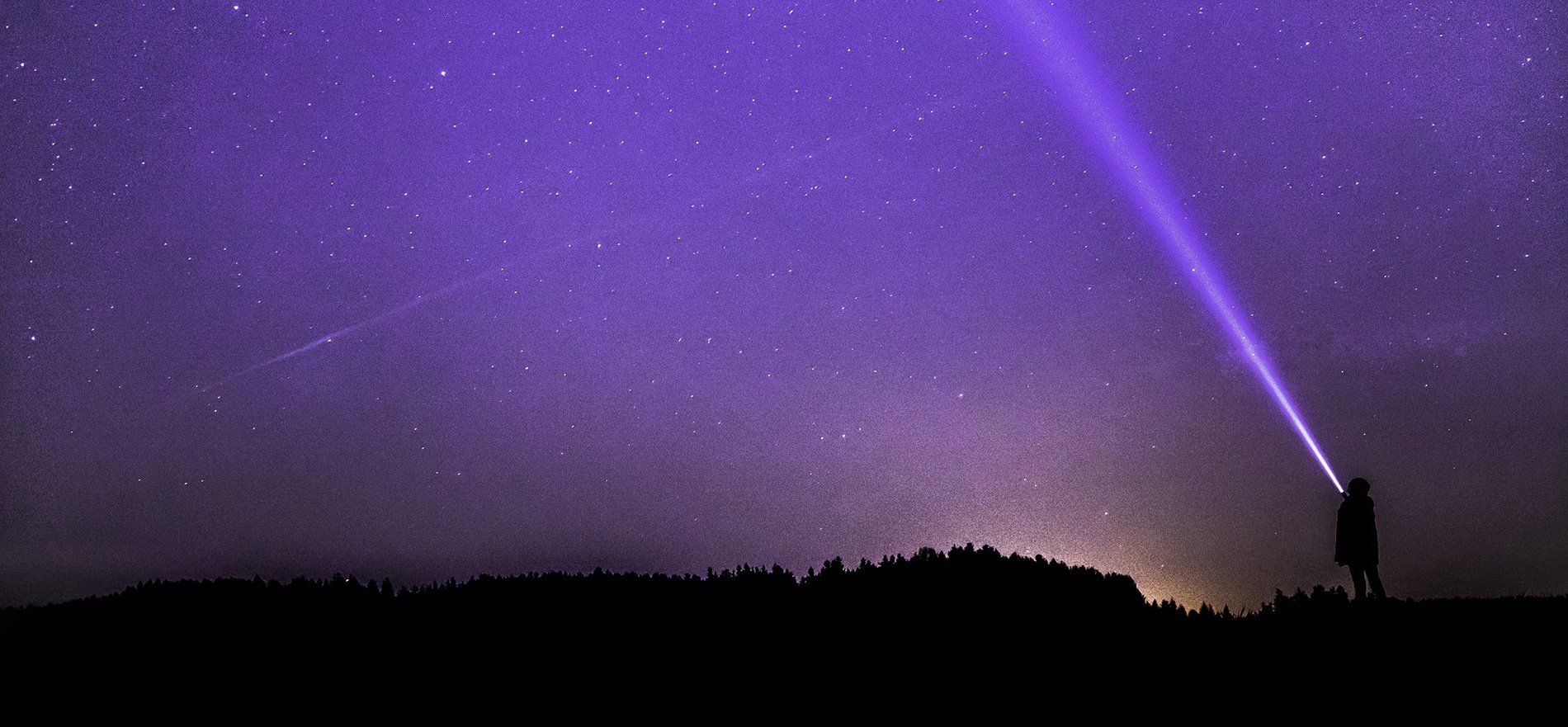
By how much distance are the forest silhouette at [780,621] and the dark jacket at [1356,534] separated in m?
1.34

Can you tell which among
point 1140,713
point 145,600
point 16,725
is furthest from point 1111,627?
point 145,600

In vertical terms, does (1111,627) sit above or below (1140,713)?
above

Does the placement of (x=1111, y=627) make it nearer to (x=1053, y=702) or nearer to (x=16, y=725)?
(x=1053, y=702)

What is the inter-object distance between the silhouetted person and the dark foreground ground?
145 centimetres

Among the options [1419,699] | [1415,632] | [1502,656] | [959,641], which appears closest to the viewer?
[1419,699]

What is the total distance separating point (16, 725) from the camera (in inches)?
348

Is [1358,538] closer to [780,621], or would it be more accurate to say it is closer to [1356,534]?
[1356,534]

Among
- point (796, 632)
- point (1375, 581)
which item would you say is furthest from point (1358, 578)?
point (796, 632)

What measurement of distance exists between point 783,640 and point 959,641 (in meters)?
2.00

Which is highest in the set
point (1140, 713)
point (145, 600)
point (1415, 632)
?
point (145, 600)

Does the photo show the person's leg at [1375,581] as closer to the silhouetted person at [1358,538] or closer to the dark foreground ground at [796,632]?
the silhouetted person at [1358,538]

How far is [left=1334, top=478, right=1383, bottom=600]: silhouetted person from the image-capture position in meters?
11.0

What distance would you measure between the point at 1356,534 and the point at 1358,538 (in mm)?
58

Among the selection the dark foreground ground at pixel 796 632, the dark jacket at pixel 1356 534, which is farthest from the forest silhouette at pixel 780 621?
the dark jacket at pixel 1356 534
